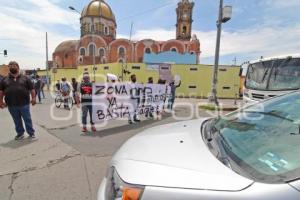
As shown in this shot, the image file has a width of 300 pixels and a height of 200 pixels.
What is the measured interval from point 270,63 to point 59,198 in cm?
794

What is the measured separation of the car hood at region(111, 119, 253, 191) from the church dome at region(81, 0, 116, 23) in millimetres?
58781

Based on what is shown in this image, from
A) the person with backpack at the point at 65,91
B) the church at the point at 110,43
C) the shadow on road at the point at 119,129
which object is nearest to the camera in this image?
the shadow on road at the point at 119,129

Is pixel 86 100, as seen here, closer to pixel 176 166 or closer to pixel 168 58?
pixel 176 166

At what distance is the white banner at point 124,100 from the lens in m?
7.42

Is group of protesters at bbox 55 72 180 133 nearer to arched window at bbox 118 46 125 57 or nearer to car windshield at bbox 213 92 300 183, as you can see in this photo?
car windshield at bbox 213 92 300 183

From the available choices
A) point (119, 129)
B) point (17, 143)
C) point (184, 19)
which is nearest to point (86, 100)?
point (119, 129)

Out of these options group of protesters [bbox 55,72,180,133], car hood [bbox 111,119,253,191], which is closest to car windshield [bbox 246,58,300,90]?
group of protesters [bbox 55,72,180,133]

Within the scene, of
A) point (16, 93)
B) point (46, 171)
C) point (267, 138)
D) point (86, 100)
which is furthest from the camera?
point (86, 100)

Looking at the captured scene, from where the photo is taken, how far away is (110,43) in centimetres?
5491

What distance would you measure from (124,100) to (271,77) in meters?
5.05

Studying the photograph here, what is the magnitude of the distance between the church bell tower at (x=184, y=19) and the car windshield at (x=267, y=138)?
191 feet

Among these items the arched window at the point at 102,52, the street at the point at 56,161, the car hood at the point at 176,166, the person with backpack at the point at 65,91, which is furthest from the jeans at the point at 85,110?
the arched window at the point at 102,52

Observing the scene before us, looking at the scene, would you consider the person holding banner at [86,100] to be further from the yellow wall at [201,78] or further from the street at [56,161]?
the yellow wall at [201,78]

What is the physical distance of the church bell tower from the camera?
56.9 m
